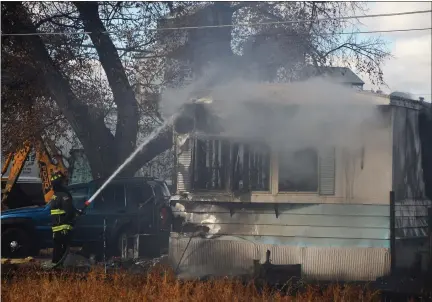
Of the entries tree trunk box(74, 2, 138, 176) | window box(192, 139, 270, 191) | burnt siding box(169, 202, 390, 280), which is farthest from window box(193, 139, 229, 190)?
tree trunk box(74, 2, 138, 176)

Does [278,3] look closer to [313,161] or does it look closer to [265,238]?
[313,161]

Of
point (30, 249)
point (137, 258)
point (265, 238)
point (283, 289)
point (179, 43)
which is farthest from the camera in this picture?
point (179, 43)

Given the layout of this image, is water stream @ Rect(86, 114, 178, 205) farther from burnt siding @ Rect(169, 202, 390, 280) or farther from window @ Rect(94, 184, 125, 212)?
burnt siding @ Rect(169, 202, 390, 280)

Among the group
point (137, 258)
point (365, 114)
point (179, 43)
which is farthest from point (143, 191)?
point (365, 114)

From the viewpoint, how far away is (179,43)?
12.4m

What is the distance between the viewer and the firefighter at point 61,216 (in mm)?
9727

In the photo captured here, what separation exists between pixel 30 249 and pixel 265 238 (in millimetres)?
5341

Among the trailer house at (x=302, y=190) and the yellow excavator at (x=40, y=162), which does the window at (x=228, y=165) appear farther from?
the yellow excavator at (x=40, y=162)

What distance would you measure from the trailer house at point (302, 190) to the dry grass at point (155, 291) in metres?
0.64

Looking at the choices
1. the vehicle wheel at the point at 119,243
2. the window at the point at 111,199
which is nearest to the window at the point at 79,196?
the window at the point at 111,199

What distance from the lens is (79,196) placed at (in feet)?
37.8

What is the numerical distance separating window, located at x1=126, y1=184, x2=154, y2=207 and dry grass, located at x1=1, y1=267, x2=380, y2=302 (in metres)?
3.54

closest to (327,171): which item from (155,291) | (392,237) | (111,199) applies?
(392,237)

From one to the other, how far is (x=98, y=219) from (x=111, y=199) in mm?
445
